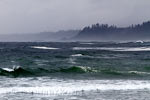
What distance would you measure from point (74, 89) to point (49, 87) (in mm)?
1974

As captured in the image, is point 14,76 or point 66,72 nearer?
point 14,76

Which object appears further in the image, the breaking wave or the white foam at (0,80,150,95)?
the breaking wave

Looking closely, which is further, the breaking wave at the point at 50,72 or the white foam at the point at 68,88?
the breaking wave at the point at 50,72

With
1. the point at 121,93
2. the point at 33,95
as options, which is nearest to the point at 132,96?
the point at 121,93

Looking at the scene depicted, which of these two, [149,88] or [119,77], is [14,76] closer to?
[119,77]

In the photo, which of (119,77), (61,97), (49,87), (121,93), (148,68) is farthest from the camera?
(148,68)

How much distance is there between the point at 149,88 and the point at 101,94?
15.1 ft

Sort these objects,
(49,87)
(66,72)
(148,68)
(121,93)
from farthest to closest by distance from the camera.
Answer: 1. (148,68)
2. (66,72)
3. (49,87)
4. (121,93)

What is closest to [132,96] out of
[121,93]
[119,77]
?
[121,93]

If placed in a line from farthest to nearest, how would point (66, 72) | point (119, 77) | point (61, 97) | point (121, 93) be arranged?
point (66, 72), point (119, 77), point (121, 93), point (61, 97)

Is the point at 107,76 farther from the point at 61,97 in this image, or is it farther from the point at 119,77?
the point at 61,97

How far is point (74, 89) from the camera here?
2702cm

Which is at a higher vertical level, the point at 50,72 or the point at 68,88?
the point at 68,88

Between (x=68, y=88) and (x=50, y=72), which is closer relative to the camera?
(x=68, y=88)
